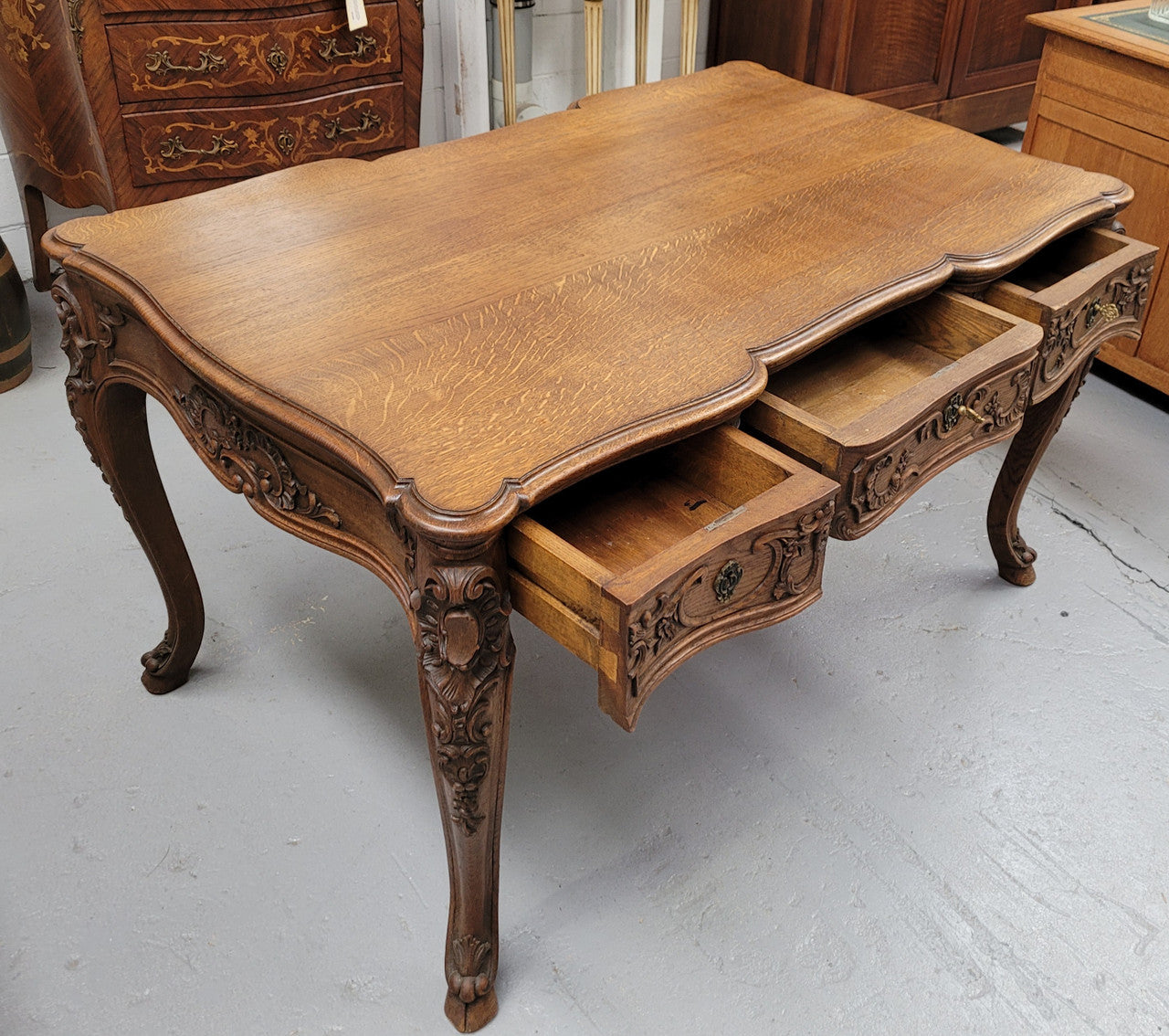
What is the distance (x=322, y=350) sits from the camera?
1229 mm

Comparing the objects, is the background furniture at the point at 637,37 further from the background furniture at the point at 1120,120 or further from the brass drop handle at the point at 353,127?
the background furniture at the point at 1120,120

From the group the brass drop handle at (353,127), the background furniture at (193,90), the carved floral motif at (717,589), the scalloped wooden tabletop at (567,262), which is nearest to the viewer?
the carved floral motif at (717,589)

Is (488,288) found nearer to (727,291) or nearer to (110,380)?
(727,291)

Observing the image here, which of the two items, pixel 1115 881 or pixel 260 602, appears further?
pixel 260 602

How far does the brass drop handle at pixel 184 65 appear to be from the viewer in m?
2.24

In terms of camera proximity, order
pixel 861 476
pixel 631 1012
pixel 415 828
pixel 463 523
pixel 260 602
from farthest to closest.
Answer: pixel 260 602 < pixel 415 828 < pixel 631 1012 < pixel 861 476 < pixel 463 523

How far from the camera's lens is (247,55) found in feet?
7.63

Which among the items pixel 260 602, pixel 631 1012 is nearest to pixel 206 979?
pixel 631 1012

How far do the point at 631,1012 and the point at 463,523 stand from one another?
2.26ft

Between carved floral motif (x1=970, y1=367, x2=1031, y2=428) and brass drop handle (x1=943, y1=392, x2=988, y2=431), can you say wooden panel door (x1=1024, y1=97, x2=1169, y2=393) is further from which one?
brass drop handle (x1=943, y1=392, x2=988, y2=431)

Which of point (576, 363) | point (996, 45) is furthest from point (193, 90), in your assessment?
point (996, 45)

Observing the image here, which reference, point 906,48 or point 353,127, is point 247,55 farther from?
point 906,48

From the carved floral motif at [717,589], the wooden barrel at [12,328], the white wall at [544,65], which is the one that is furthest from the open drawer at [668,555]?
the white wall at [544,65]

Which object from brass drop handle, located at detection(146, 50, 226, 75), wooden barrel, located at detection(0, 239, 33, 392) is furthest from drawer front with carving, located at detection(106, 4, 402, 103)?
wooden barrel, located at detection(0, 239, 33, 392)
